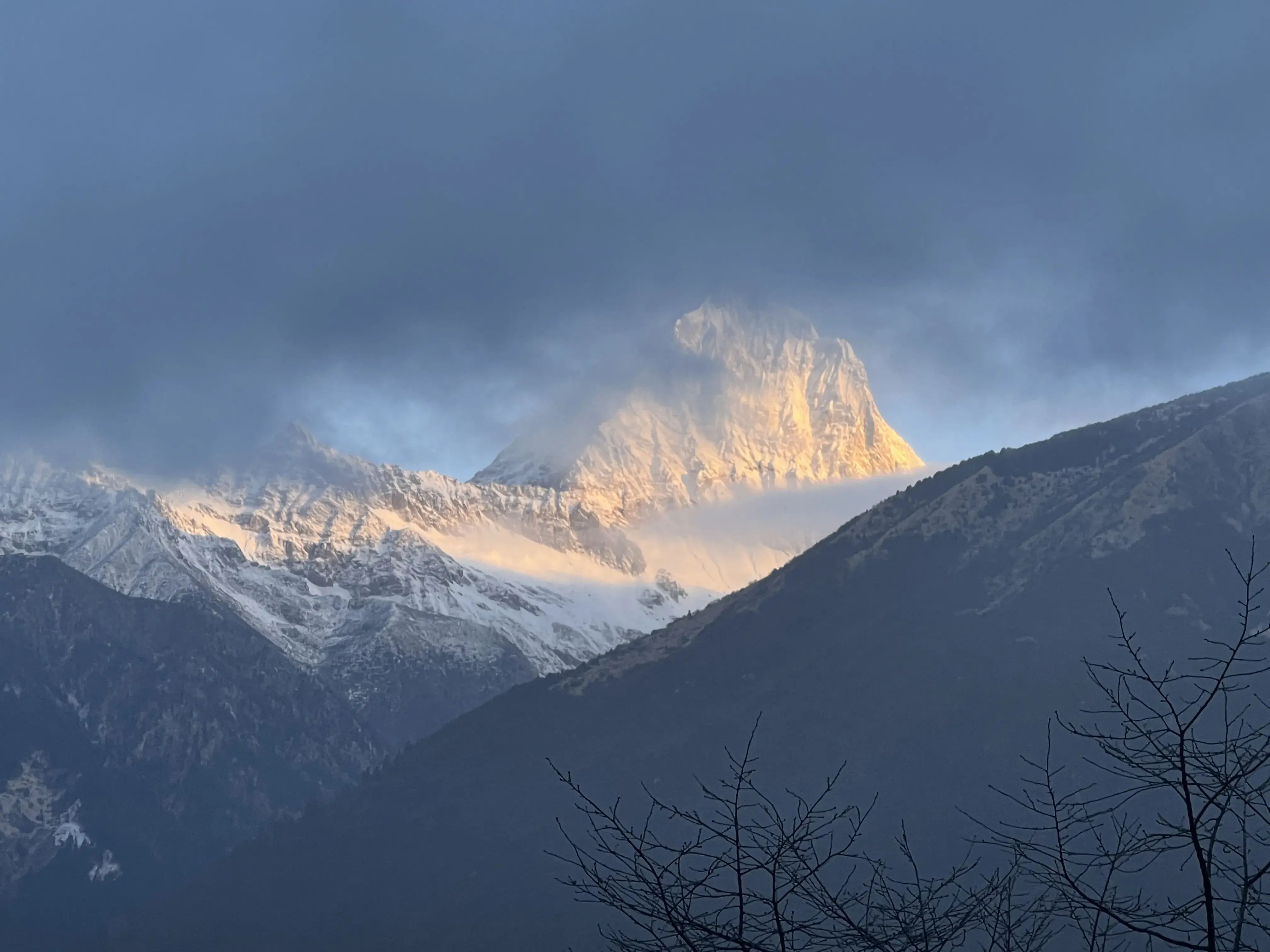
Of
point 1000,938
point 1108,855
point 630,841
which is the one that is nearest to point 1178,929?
point 1108,855

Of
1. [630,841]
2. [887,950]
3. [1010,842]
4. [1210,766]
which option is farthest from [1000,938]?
[630,841]

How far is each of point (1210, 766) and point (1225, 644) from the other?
4.92 ft

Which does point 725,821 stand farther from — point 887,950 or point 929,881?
point 929,881

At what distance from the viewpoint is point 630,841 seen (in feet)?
63.7

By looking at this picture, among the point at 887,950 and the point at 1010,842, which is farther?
the point at 1010,842

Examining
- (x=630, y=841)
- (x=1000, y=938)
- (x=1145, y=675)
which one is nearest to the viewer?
(x=1145, y=675)

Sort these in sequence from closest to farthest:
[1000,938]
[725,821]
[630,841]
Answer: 1. [630,841]
2. [725,821]
3. [1000,938]

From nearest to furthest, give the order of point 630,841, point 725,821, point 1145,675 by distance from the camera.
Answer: point 1145,675 → point 630,841 → point 725,821

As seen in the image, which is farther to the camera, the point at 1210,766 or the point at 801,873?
the point at 801,873

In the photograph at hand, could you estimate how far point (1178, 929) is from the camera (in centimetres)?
1844

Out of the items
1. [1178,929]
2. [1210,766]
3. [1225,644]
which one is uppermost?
[1225,644]

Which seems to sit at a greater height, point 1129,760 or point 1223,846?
point 1129,760

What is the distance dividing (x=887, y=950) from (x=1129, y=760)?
3.94 metres

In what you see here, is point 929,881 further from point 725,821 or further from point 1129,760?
point 1129,760
